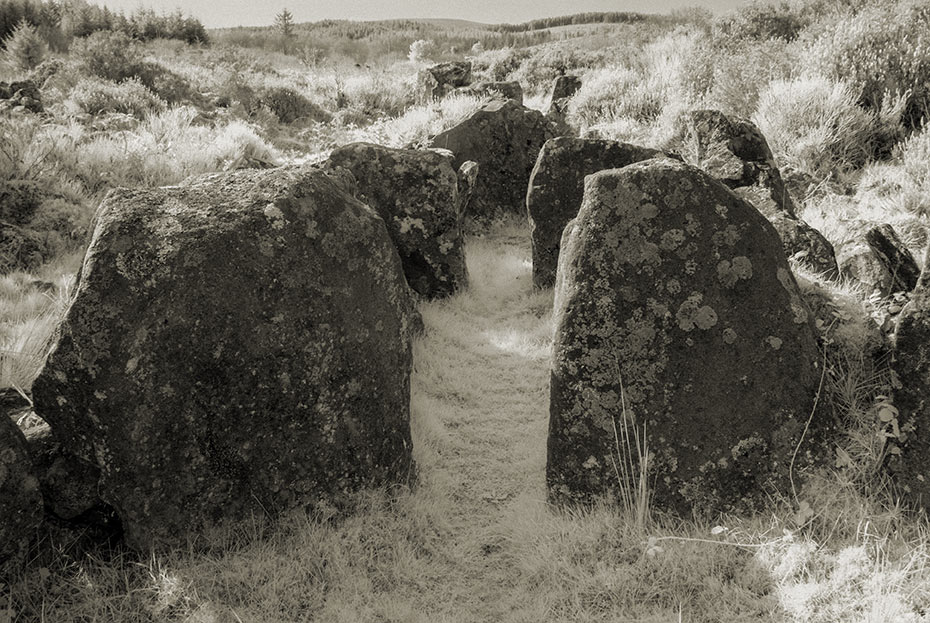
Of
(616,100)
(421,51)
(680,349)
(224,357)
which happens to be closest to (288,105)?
(616,100)

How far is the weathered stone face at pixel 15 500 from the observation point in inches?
114

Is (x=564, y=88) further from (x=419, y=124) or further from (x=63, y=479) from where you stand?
(x=63, y=479)

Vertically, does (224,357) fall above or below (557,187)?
below

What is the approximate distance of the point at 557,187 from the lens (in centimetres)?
670

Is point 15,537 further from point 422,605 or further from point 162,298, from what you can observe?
point 422,605

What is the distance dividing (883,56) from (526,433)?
762cm

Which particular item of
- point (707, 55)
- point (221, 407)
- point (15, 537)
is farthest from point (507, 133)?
point (15, 537)

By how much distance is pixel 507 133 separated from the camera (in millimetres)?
9188

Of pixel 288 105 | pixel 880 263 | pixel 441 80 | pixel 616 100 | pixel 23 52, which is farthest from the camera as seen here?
pixel 23 52

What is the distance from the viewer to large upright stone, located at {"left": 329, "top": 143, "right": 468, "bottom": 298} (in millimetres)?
6699

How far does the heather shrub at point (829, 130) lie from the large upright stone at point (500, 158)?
3192 mm

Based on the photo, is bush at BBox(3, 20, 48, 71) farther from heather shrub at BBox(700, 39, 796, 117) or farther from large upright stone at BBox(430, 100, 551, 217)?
heather shrub at BBox(700, 39, 796, 117)

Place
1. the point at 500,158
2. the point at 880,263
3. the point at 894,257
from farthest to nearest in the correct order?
the point at 500,158 → the point at 894,257 → the point at 880,263

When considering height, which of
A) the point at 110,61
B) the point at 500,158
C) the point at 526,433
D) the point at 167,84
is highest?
the point at 110,61
